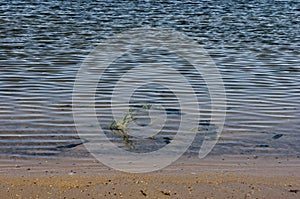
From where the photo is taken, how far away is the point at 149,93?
415 inches

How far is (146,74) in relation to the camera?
12.0 m

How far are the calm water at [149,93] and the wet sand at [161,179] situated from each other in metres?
0.43

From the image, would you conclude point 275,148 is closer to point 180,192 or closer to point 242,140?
point 242,140

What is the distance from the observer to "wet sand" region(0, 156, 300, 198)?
5.92 meters

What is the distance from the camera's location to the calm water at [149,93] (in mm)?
8109

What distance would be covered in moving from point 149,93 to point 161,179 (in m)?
4.25

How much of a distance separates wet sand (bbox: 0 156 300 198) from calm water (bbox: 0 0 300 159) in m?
0.43

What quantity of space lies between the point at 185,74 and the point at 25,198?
683cm

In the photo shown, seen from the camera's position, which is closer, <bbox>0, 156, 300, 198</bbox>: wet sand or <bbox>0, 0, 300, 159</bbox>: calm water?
<bbox>0, 156, 300, 198</bbox>: wet sand

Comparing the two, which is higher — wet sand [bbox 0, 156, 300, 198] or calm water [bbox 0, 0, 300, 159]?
wet sand [bbox 0, 156, 300, 198]

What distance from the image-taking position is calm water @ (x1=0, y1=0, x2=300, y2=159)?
811 cm

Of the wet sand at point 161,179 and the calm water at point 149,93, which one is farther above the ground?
the wet sand at point 161,179

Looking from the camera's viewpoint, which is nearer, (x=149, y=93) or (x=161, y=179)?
(x=161, y=179)

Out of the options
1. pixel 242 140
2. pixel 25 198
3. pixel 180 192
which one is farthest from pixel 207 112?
pixel 25 198
